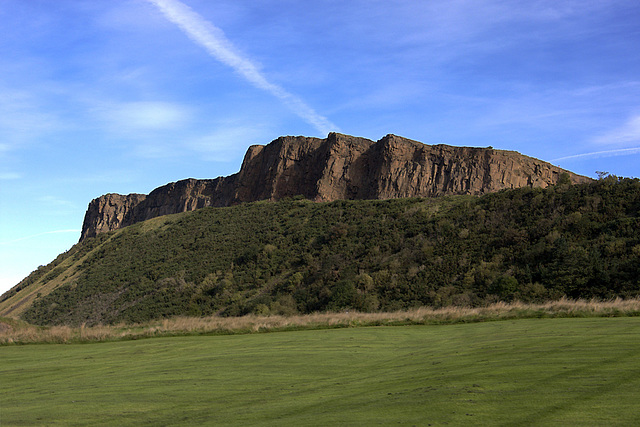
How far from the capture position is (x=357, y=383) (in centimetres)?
908

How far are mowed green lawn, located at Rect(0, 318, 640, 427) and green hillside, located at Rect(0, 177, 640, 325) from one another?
21.3 metres

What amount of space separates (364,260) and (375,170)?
1198 inches

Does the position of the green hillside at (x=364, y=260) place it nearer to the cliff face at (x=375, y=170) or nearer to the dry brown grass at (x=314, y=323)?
the cliff face at (x=375, y=170)

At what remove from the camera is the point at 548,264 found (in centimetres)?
3456

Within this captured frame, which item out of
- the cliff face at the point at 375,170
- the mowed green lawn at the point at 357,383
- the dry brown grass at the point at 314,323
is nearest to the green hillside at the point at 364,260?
the cliff face at the point at 375,170

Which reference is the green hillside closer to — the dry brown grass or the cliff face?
the cliff face

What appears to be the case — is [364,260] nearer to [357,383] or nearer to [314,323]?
[314,323]

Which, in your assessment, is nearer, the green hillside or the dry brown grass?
the dry brown grass

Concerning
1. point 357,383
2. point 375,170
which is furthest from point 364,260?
point 357,383

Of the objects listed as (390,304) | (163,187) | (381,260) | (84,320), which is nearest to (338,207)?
(381,260)

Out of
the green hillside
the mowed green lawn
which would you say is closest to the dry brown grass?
the mowed green lawn

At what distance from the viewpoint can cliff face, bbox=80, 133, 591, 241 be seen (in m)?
70.0

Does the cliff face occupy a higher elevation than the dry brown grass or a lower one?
higher

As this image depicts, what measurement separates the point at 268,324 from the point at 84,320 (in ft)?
121
